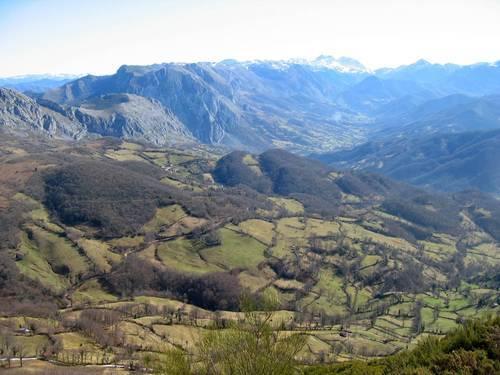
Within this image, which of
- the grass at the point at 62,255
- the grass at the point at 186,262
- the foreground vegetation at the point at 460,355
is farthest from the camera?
the grass at the point at 186,262

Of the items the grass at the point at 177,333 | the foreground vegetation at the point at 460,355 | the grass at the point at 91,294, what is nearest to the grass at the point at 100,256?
the grass at the point at 91,294

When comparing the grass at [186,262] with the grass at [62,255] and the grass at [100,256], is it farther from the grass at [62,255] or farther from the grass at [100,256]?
the grass at [62,255]

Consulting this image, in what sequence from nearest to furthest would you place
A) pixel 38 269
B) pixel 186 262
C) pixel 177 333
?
pixel 177 333 → pixel 38 269 → pixel 186 262

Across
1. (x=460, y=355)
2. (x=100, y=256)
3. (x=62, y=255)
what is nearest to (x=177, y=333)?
(x=100, y=256)

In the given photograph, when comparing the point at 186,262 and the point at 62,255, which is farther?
the point at 186,262

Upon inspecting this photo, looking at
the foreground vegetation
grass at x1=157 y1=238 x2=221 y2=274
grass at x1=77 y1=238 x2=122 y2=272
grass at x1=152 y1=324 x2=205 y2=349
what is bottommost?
grass at x1=157 y1=238 x2=221 y2=274

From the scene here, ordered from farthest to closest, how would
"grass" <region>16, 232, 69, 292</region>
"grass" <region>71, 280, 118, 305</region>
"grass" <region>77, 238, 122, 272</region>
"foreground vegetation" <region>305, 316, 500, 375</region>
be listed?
"grass" <region>77, 238, 122, 272</region>, "grass" <region>16, 232, 69, 292</region>, "grass" <region>71, 280, 118, 305</region>, "foreground vegetation" <region>305, 316, 500, 375</region>

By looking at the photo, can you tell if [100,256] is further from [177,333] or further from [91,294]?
[177,333]

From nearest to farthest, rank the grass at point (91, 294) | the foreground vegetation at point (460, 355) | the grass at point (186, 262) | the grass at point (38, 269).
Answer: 1. the foreground vegetation at point (460, 355)
2. the grass at point (91, 294)
3. the grass at point (38, 269)
4. the grass at point (186, 262)

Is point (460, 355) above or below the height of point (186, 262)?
above

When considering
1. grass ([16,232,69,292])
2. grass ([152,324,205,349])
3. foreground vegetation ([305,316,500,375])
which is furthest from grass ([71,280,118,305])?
foreground vegetation ([305,316,500,375])

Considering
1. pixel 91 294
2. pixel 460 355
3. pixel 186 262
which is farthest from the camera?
pixel 186 262

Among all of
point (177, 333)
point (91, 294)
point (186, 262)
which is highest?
point (177, 333)

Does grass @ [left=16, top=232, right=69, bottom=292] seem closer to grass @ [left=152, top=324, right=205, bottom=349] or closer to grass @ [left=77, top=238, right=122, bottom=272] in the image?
grass @ [left=77, top=238, right=122, bottom=272]
